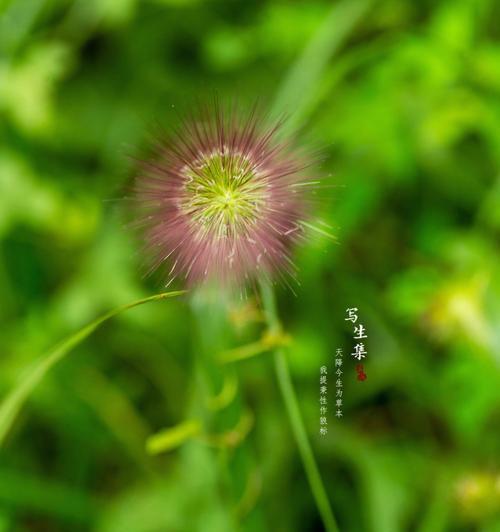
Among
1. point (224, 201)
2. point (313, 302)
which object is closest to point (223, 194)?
point (224, 201)

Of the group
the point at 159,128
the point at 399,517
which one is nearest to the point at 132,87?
the point at 399,517

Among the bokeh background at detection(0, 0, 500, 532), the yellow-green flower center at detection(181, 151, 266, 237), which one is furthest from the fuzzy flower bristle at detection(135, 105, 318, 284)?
the bokeh background at detection(0, 0, 500, 532)

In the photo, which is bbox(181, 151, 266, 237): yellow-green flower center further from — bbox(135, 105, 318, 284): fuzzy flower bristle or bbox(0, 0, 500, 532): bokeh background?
bbox(0, 0, 500, 532): bokeh background

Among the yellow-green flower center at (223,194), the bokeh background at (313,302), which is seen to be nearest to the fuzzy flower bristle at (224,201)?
the yellow-green flower center at (223,194)

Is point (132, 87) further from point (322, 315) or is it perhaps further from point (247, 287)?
point (247, 287)

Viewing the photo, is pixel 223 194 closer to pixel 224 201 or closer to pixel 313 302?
pixel 224 201

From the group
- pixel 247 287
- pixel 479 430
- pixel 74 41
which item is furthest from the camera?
pixel 74 41
